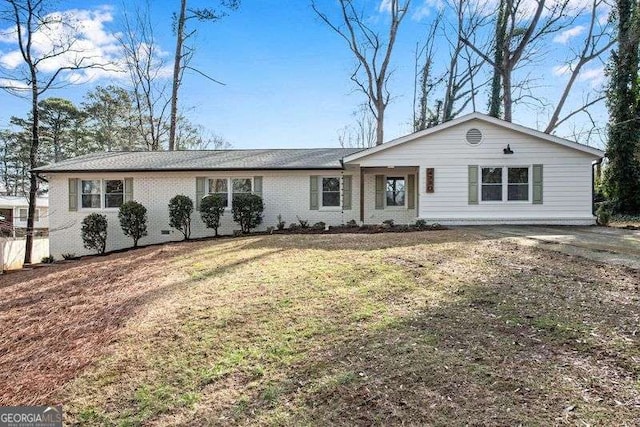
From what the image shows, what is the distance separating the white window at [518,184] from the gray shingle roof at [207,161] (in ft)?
19.6

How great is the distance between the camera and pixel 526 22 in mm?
21453

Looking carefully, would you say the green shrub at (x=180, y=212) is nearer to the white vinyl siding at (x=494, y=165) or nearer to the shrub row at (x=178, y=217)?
the shrub row at (x=178, y=217)

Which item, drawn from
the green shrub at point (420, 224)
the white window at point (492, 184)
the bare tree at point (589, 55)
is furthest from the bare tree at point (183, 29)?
the bare tree at point (589, 55)

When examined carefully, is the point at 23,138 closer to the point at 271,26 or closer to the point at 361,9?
the point at 271,26

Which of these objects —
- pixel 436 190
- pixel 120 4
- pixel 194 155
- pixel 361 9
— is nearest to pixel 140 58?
pixel 120 4

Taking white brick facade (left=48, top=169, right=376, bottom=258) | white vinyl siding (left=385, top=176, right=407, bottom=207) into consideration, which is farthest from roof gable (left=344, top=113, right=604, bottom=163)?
white vinyl siding (left=385, top=176, right=407, bottom=207)

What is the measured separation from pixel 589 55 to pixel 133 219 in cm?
2421

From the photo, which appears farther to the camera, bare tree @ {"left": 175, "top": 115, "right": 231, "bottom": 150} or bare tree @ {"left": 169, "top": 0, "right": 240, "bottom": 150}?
bare tree @ {"left": 175, "top": 115, "right": 231, "bottom": 150}

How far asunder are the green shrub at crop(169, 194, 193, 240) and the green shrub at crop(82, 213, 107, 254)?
2303 millimetres

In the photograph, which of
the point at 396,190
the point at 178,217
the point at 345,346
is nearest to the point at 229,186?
the point at 178,217

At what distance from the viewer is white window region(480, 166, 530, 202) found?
1285 centimetres

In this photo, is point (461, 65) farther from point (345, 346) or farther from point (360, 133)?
point (345, 346)

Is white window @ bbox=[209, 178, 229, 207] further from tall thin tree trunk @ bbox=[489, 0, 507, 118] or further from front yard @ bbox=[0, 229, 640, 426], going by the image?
tall thin tree trunk @ bbox=[489, 0, 507, 118]

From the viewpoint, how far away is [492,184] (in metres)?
12.9
